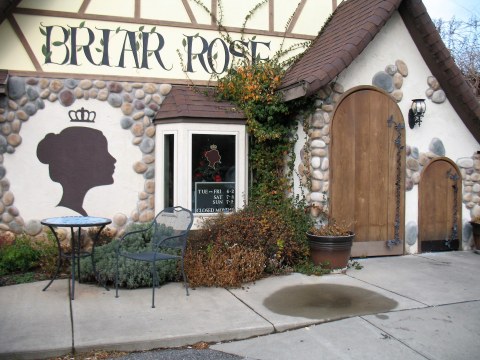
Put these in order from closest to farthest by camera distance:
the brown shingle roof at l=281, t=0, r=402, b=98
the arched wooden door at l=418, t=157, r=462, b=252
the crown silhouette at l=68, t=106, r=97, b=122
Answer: the brown shingle roof at l=281, t=0, r=402, b=98, the crown silhouette at l=68, t=106, r=97, b=122, the arched wooden door at l=418, t=157, r=462, b=252

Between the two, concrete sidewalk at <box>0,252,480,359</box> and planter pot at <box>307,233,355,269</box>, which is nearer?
concrete sidewalk at <box>0,252,480,359</box>

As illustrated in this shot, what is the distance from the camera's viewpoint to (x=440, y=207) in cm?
896

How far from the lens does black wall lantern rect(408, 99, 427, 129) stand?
8.48 metres

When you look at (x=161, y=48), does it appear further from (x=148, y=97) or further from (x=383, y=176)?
(x=383, y=176)

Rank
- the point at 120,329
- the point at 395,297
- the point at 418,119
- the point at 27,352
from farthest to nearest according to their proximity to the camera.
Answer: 1. the point at 418,119
2. the point at 395,297
3. the point at 120,329
4. the point at 27,352

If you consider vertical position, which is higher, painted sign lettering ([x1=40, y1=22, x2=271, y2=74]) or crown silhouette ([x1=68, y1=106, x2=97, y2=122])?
painted sign lettering ([x1=40, y1=22, x2=271, y2=74])

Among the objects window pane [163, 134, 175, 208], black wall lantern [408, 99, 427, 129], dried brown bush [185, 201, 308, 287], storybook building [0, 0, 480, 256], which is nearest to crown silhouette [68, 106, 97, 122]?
storybook building [0, 0, 480, 256]

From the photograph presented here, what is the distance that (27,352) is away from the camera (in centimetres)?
436

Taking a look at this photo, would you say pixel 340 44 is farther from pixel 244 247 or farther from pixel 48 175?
pixel 48 175

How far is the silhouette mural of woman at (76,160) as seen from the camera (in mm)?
8312

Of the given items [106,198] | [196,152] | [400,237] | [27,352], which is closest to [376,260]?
[400,237]

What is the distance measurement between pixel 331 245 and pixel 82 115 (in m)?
4.63

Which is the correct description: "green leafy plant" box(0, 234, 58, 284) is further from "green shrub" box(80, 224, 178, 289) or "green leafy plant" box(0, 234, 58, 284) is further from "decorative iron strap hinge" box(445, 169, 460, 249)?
"decorative iron strap hinge" box(445, 169, 460, 249)

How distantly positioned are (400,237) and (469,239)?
62.0 inches
